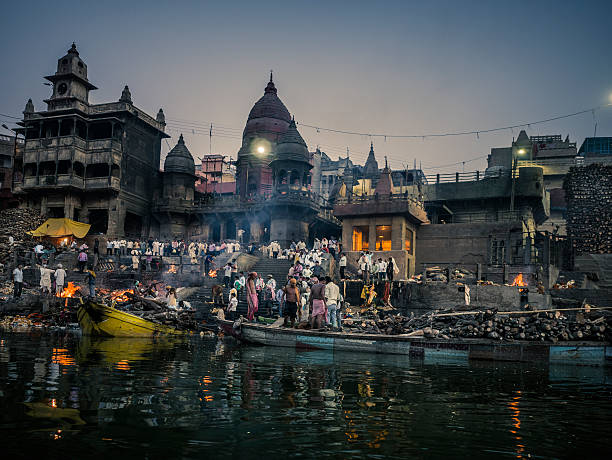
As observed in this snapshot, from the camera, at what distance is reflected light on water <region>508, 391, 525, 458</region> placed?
4824 mm

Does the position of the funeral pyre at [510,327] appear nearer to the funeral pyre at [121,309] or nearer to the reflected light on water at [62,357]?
the funeral pyre at [121,309]

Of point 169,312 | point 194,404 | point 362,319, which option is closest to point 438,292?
point 362,319

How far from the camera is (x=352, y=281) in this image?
25031 millimetres

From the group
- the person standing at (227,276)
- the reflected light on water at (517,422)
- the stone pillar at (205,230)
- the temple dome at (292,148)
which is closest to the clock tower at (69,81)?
the stone pillar at (205,230)

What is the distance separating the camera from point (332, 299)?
1540cm

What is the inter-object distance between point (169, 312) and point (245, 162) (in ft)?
102

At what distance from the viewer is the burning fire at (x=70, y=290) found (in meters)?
24.8

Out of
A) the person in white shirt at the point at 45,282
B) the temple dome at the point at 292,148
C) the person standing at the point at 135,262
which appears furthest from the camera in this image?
the temple dome at the point at 292,148

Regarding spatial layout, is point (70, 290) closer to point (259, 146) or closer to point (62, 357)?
point (62, 357)

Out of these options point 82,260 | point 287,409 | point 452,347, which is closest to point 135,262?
point 82,260

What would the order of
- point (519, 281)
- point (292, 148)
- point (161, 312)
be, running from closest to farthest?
point (161, 312) < point (519, 281) < point (292, 148)

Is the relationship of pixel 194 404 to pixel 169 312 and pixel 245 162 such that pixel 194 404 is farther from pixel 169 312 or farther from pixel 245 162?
pixel 245 162

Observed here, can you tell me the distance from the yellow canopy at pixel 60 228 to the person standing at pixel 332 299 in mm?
29384

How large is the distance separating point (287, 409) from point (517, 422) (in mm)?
2798
